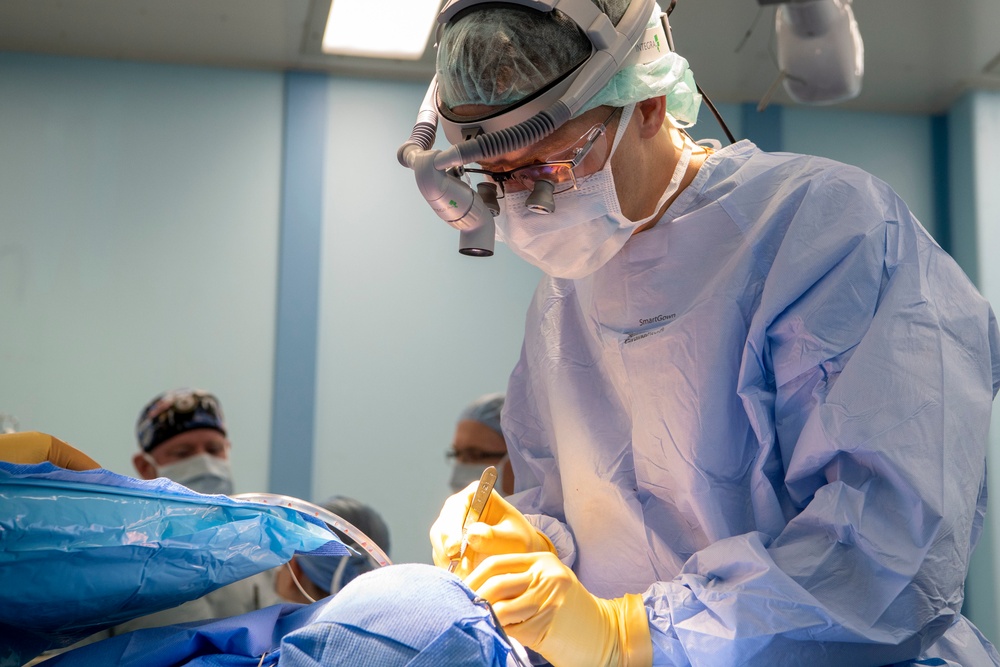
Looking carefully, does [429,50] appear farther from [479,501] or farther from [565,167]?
[479,501]

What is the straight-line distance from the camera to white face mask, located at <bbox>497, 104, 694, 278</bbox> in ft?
4.55

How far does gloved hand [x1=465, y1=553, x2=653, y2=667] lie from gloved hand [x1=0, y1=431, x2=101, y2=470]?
472 mm

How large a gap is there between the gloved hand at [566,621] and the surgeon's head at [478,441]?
209 centimetres

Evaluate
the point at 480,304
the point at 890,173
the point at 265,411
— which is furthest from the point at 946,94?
the point at 265,411

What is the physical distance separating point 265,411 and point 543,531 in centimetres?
243

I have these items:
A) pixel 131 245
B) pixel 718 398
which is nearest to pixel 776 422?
pixel 718 398

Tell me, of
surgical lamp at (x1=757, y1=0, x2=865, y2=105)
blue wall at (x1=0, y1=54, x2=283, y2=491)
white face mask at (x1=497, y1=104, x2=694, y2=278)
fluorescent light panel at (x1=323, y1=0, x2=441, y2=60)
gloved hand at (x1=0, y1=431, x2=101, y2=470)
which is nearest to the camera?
gloved hand at (x1=0, y1=431, x2=101, y2=470)

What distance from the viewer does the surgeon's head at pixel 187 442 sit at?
10.5 feet

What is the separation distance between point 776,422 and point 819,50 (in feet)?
6.56

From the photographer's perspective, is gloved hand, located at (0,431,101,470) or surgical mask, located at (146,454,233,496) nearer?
gloved hand, located at (0,431,101,470)

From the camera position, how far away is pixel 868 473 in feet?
3.86

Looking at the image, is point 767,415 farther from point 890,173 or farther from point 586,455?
point 890,173

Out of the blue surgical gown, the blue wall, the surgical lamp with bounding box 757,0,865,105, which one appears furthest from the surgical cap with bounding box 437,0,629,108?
the blue wall

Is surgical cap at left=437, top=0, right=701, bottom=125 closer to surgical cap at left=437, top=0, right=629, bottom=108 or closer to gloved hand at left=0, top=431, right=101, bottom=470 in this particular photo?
surgical cap at left=437, top=0, right=629, bottom=108
